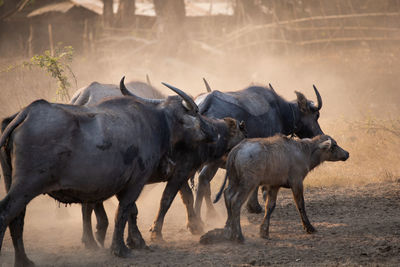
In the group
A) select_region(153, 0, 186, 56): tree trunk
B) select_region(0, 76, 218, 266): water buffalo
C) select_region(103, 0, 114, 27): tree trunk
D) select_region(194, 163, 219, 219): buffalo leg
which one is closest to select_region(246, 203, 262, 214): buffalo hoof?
select_region(194, 163, 219, 219): buffalo leg

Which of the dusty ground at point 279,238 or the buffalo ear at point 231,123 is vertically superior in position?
the buffalo ear at point 231,123

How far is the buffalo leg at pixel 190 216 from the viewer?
816 centimetres

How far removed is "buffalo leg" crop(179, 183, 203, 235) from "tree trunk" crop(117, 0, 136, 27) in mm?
20564

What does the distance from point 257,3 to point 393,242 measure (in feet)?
61.7

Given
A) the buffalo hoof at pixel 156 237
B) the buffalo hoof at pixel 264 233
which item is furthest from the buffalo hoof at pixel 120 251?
the buffalo hoof at pixel 264 233

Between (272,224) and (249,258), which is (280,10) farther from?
(249,258)

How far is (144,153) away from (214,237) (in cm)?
152

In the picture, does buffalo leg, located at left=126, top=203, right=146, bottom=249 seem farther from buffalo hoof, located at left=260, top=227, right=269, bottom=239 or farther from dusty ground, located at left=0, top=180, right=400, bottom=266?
buffalo hoof, located at left=260, top=227, right=269, bottom=239

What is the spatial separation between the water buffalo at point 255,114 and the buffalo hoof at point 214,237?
1.34 m

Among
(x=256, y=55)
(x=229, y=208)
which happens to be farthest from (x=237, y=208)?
(x=256, y=55)

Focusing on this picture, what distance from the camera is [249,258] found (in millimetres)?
6566

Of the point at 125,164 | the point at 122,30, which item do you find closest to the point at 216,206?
the point at 125,164

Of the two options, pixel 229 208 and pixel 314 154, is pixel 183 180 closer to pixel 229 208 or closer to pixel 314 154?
pixel 229 208

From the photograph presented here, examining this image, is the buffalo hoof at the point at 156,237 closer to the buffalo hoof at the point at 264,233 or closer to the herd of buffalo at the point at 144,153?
the herd of buffalo at the point at 144,153
